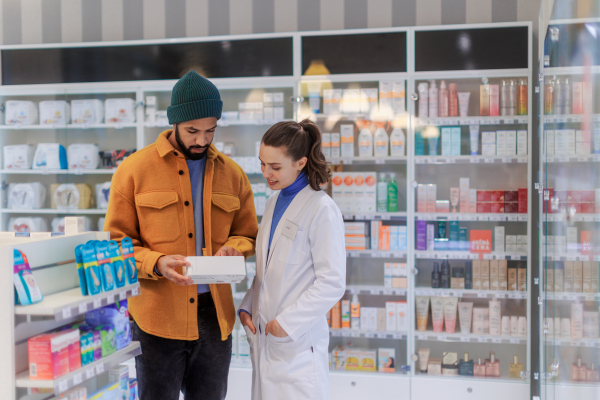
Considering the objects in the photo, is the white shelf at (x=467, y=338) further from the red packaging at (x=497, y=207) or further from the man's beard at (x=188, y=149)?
the man's beard at (x=188, y=149)

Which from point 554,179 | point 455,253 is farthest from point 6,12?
point 554,179

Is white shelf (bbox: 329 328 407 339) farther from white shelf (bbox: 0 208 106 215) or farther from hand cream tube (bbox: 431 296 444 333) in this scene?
white shelf (bbox: 0 208 106 215)

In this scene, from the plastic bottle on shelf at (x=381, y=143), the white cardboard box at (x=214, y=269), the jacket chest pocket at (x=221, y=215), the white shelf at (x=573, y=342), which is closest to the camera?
the white shelf at (x=573, y=342)

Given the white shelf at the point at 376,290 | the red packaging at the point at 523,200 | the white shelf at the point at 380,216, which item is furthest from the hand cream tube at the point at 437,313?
the red packaging at the point at 523,200

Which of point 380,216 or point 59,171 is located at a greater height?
point 59,171

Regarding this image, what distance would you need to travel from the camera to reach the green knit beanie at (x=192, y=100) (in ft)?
6.83

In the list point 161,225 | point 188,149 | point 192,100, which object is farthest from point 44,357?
point 192,100

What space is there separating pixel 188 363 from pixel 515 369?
2.97 metres

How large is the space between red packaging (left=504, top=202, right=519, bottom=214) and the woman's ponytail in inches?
97.4

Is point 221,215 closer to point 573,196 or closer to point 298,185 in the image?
point 298,185

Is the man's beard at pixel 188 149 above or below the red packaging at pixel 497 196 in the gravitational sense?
above

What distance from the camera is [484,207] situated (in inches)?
159

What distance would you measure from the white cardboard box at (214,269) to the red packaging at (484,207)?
2.75 meters

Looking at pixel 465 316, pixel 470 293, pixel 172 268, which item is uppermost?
pixel 172 268
